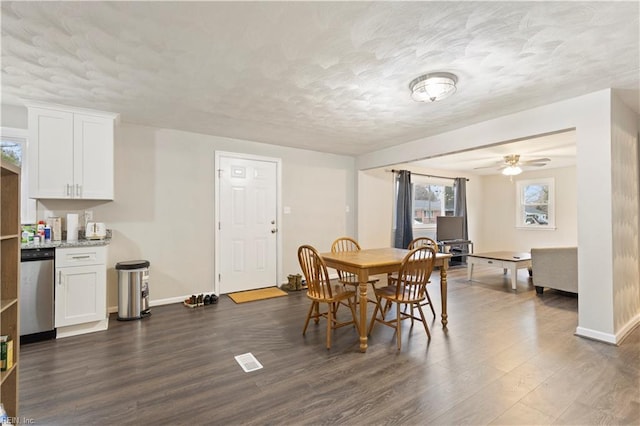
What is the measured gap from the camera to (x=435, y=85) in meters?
2.50

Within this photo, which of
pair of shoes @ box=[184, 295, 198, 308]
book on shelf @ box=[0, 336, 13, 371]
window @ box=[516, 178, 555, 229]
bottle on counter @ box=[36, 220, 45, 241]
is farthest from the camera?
window @ box=[516, 178, 555, 229]

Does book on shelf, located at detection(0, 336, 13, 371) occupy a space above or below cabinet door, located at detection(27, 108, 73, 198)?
below

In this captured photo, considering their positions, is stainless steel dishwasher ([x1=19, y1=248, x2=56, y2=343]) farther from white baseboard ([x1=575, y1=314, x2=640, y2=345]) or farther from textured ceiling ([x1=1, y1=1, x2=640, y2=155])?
white baseboard ([x1=575, y1=314, x2=640, y2=345])

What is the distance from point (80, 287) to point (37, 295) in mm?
325

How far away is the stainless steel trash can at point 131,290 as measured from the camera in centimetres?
347

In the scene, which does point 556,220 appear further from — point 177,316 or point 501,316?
point 177,316

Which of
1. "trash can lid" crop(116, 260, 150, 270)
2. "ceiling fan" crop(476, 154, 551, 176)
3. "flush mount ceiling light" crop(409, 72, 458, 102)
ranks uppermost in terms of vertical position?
"flush mount ceiling light" crop(409, 72, 458, 102)

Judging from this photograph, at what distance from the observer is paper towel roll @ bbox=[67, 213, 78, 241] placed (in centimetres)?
333

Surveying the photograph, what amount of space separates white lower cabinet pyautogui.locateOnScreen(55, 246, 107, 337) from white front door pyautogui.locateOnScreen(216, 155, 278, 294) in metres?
1.52

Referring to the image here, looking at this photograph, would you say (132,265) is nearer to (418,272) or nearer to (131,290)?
(131,290)

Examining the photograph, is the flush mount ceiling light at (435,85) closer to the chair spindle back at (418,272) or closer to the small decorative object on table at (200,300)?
the chair spindle back at (418,272)

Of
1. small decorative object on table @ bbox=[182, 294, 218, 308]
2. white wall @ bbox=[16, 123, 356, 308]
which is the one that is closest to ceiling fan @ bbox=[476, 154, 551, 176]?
white wall @ bbox=[16, 123, 356, 308]

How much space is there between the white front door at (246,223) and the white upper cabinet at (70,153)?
1.44m

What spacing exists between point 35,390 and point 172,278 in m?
2.09
